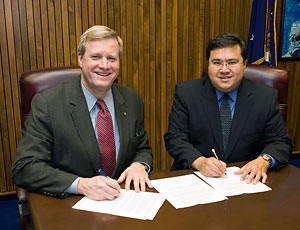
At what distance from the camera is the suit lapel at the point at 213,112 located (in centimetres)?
213

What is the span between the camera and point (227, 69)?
7.02 feet

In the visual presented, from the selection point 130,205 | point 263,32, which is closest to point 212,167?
point 130,205

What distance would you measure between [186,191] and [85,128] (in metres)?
0.64

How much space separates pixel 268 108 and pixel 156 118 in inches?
65.8

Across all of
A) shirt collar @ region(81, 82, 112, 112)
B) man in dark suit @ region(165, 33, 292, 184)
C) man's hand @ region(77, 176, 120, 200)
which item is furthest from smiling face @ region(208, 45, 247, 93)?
man's hand @ region(77, 176, 120, 200)

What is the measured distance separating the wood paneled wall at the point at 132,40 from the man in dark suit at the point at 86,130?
1.41 m

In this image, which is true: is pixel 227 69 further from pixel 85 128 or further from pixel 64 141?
pixel 64 141

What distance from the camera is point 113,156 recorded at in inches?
71.1

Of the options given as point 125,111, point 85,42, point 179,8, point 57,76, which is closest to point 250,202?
point 125,111

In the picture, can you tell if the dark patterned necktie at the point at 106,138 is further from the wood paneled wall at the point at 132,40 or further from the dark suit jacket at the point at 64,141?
the wood paneled wall at the point at 132,40

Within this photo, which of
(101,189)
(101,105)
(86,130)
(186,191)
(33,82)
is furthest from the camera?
(33,82)

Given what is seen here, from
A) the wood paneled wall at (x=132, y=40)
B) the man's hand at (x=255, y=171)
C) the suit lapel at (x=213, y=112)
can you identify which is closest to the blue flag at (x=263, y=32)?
the wood paneled wall at (x=132, y=40)

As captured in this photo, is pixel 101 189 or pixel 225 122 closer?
pixel 101 189

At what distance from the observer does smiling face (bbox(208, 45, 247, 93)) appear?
7.03 feet
